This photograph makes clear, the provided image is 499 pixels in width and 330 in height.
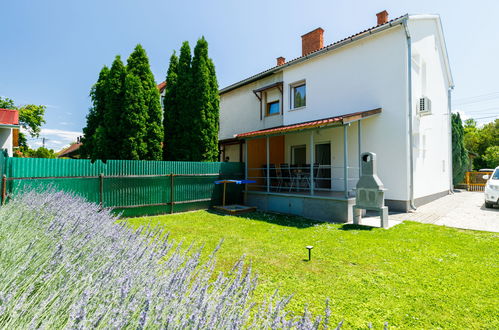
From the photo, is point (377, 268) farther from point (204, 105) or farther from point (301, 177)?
point (204, 105)

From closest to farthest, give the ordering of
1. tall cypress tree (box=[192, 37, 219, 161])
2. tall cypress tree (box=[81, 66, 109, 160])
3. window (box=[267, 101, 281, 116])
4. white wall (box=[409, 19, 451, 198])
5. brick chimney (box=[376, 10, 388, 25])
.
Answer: white wall (box=[409, 19, 451, 198]) → brick chimney (box=[376, 10, 388, 25]) → tall cypress tree (box=[192, 37, 219, 161]) → tall cypress tree (box=[81, 66, 109, 160]) → window (box=[267, 101, 281, 116])

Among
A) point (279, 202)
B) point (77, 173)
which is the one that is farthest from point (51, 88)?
point (279, 202)

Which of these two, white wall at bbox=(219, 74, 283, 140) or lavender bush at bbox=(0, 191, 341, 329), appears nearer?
lavender bush at bbox=(0, 191, 341, 329)

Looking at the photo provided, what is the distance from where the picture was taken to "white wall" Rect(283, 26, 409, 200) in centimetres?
991

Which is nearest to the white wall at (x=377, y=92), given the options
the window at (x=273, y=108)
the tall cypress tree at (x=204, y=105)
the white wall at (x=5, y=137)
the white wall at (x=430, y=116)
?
the white wall at (x=430, y=116)

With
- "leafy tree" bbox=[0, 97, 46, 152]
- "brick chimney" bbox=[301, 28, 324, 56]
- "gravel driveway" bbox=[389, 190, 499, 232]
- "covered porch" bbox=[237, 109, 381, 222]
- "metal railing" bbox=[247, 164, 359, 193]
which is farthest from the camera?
"leafy tree" bbox=[0, 97, 46, 152]

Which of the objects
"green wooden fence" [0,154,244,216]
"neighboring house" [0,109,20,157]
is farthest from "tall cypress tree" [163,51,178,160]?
"neighboring house" [0,109,20,157]

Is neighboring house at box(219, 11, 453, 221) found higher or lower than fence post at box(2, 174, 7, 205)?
higher

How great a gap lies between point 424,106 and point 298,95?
603cm

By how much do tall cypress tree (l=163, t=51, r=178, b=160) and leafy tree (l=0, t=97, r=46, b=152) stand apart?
1042 inches

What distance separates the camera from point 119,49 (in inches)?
464

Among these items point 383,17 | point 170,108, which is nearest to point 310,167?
point 170,108

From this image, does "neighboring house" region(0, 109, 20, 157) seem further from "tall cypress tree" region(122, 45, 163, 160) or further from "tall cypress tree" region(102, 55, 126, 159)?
"tall cypress tree" region(122, 45, 163, 160)

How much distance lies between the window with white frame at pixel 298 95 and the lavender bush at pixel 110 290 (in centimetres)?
1244
